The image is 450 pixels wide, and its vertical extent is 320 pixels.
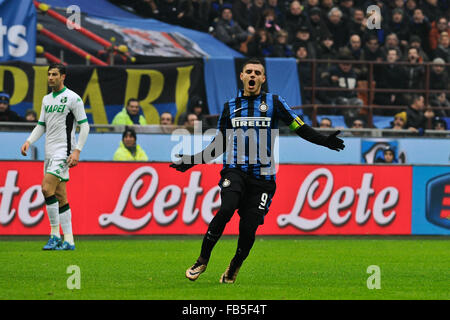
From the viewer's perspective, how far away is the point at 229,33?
22141mm

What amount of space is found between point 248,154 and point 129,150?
731 centimetres

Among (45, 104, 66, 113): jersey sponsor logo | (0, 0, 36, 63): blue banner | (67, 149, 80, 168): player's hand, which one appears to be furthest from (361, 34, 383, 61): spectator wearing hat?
(67, 149, 80, 168): player's hand

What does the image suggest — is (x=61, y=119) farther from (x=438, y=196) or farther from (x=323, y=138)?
(x=438, y=196)

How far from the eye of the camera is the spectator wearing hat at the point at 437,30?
23.5 metres

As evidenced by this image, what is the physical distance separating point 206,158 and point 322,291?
1.70 metres

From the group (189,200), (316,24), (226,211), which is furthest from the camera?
(316,24)

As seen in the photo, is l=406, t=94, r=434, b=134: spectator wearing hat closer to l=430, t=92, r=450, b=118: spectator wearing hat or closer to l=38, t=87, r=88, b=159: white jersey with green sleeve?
l=430, t=92, r=450, b=118: spectator wearing hat

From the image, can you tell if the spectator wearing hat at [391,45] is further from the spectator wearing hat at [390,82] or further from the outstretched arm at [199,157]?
the outstretched arm at [199,157]

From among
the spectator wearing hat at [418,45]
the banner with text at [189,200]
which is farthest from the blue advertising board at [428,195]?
the spectator wearing hat at [418,45]

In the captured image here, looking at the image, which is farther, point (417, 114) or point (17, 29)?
point (417, 114)

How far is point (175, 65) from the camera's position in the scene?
19078 mm

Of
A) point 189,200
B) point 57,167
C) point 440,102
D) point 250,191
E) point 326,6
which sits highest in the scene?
point 326,6

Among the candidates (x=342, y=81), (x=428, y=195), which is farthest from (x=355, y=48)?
(x=428, y=195)

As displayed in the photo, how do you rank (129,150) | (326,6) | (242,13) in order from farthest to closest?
(326,6), (242,13), (129,150)
